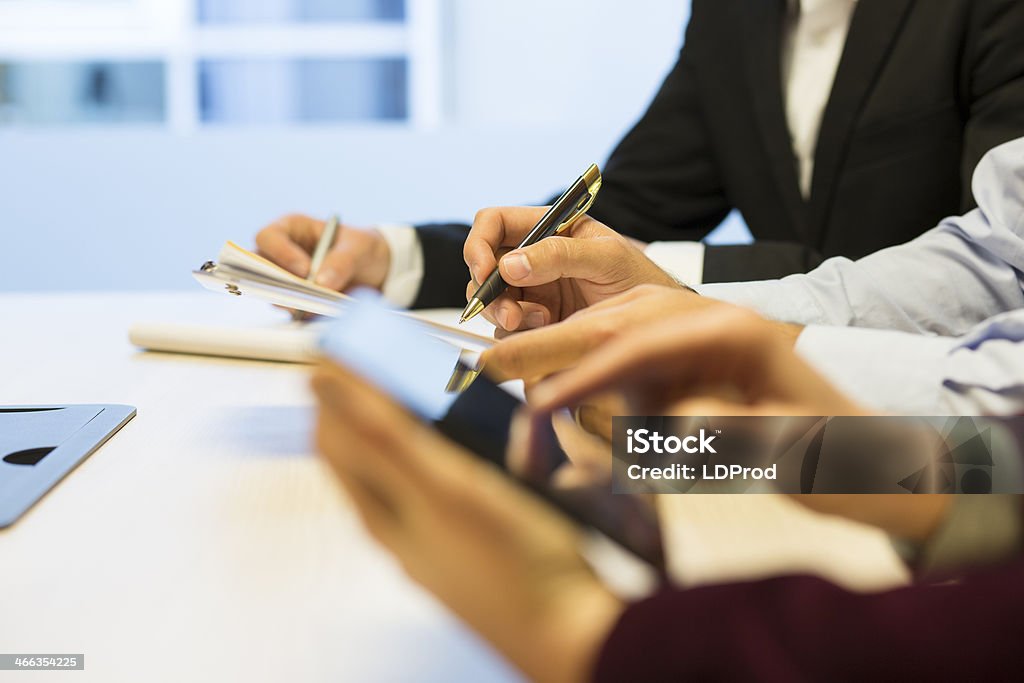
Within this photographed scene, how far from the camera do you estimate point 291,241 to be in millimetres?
985

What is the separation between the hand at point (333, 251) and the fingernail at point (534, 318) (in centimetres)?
27

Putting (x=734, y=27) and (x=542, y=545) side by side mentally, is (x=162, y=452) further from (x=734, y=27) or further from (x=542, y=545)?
(x=734, y=27)

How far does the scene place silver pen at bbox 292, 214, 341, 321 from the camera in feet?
3.08

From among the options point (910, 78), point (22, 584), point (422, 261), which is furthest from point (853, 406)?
point (910, 78)

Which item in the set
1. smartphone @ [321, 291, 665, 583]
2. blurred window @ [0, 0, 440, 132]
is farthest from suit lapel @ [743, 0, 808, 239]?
blurred window @ [0, 0, 440, 132]

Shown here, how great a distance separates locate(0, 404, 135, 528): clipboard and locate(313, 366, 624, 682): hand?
0.94 ft

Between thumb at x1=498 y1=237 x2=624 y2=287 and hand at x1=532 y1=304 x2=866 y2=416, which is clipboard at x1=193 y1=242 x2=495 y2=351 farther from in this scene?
hand at x1=532 y1=304 x2=866 y2=416

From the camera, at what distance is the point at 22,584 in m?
0.39

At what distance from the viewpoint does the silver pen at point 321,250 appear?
0.94 meters

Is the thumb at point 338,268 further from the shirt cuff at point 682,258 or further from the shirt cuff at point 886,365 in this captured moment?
the shirt cuff at point 886,365

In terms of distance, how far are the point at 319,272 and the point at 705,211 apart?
0.63 m

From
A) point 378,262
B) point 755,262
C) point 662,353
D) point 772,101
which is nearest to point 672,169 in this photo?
point 772,101

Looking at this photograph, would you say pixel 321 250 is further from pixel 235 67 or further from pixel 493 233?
pixel 235 67

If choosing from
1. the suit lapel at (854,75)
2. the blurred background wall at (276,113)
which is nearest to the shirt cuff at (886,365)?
the suit lapel at (854,75)
